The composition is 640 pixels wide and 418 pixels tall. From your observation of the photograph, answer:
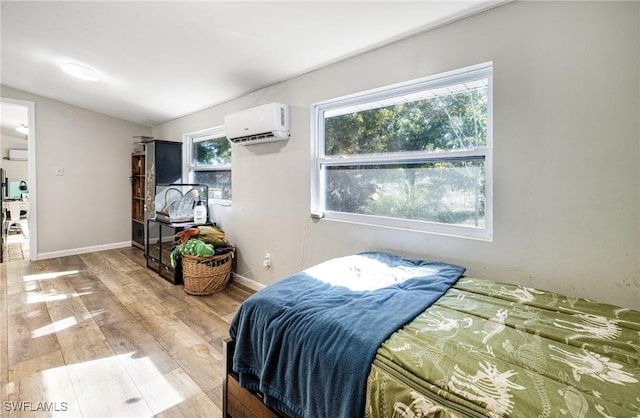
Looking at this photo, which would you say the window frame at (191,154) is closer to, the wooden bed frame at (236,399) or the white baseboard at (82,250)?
the white baseboard at (82,250)

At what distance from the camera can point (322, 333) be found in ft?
3.33

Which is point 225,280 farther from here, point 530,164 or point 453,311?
point 530,164

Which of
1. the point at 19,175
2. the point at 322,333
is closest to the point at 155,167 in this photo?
the point at 322,333

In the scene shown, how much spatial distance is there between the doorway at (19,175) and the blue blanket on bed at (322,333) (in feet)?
14.9

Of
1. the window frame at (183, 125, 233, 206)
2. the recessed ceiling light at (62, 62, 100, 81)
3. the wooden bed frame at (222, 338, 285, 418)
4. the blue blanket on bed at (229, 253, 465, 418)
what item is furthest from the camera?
the window frame at (183, 125, 233, 206)

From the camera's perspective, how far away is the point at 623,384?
2.44 feet

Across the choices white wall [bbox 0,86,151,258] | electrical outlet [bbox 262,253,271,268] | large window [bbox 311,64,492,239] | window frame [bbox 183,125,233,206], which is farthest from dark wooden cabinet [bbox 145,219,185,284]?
large window [bbox 311,64,492,239]

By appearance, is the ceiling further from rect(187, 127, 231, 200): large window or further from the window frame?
rect(187, 127, 231, 200): large window

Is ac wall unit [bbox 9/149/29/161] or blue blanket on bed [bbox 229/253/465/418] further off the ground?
ac wall unit [bbox 9/149/29/161]

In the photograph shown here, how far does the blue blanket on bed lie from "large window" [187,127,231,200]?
8.03 feet

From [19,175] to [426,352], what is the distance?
11.2m

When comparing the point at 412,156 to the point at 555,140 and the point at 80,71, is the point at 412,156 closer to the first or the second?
the point at 555,140

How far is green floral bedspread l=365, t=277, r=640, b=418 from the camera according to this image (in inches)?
27.2

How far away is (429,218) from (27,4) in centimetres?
313
